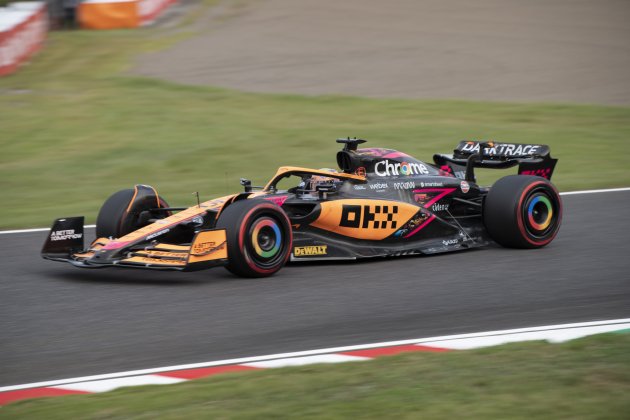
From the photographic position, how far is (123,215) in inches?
372

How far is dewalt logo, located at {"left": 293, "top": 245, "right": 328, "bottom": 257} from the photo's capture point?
9305mm

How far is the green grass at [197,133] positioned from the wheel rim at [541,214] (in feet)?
13.2

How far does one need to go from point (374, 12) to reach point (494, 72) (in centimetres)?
827

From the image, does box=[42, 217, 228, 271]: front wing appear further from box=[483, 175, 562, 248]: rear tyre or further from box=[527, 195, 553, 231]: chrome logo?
box=[527, 195, 553, 231]: chrome logo

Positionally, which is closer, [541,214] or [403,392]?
[403,392]

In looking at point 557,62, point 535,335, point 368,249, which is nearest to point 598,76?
point 557,62

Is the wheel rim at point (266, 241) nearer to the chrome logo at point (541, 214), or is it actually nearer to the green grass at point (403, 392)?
the green grass at point (403, 392)

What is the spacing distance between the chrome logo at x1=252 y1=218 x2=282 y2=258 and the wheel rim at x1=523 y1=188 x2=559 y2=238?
285 centimetres

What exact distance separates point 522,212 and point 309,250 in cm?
235

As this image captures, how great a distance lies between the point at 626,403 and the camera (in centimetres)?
509

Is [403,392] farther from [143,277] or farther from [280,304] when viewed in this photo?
[143,277]

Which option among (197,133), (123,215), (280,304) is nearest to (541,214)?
(280,304)

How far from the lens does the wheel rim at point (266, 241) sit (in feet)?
28.2

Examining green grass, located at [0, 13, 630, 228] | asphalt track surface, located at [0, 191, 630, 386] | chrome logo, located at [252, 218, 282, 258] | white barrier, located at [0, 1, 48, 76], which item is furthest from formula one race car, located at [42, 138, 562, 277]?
white barrier, located at [0, 1, 48, 76]
